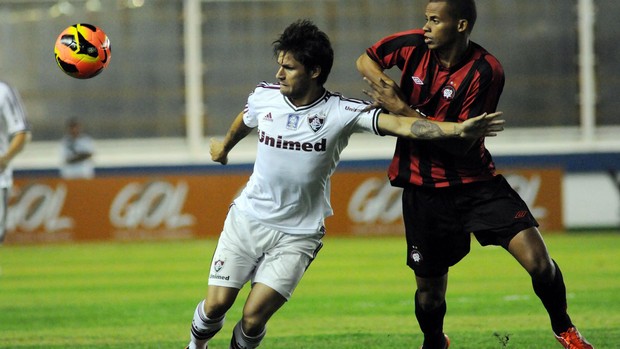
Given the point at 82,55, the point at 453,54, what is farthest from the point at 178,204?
the point at 453,54

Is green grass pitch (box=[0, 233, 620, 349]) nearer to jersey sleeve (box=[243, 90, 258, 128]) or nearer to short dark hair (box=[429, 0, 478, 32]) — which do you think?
jersey sleeve (box=[243, 90, 258, 128])

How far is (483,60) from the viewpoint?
252 inches

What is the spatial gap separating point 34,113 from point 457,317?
15203 millimetres

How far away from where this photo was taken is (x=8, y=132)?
1090 centimetres

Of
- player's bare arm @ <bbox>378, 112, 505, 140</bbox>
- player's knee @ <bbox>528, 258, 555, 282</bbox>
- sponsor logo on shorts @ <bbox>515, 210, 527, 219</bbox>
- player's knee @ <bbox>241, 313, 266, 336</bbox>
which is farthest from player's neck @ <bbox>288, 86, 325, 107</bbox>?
player's knee @ <bbox>528, 258, 555, 282</bbox>

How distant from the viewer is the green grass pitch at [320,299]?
824 centimetres

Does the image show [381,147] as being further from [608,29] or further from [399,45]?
[399,45]

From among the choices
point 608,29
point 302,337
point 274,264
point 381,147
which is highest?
point 274,264

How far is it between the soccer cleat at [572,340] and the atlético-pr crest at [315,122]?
189 cm

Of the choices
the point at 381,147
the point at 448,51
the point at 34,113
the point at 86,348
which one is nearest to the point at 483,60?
the point at 448,51

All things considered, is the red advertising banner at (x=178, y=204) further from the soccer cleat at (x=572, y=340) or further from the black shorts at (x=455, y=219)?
the soccer cleat at (x=572, y=340)

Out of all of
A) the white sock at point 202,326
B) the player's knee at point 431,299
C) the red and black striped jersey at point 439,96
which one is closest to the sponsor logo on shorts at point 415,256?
the player's knee at point 431,299

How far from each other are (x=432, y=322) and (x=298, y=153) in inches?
55.5

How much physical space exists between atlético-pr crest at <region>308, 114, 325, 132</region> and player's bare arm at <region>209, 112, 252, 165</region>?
0.52 meters
